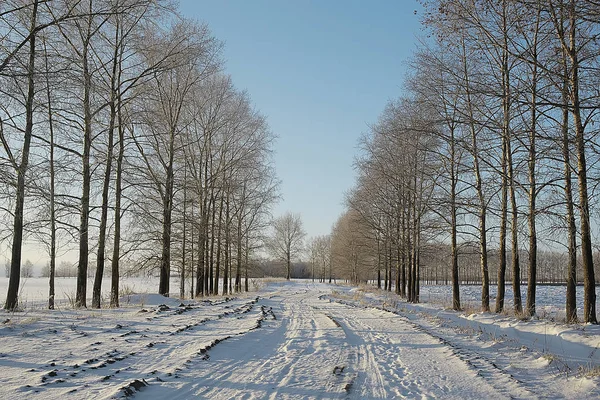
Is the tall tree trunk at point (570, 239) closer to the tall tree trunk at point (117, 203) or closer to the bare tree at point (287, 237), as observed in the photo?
the tall tree trunk at point (117, 203)

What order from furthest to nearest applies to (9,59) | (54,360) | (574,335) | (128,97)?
(128,97), (574,335), (9,59), (54,360)

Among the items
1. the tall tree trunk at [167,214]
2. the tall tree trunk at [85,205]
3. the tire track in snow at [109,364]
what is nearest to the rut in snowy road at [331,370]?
the tire track in snow at [109,364]

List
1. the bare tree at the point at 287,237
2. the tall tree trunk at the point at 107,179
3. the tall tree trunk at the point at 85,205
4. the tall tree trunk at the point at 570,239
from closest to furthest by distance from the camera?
the tall tree trunk at the point at 570,239 < the tall tree trunk at the point at 85,205 < the tall tree trunk at the point at 107,179 < the bare tree at the point at 287,237

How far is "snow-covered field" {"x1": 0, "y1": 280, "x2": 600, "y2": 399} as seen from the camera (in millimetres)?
5238

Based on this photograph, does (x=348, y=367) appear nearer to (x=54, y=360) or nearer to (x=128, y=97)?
(x=54, y=360)

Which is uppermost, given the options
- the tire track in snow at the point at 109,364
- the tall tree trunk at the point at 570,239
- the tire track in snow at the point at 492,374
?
the tall tree trunk at the point at 570,239

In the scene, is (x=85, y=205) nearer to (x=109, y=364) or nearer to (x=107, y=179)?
(x=107, y=179)

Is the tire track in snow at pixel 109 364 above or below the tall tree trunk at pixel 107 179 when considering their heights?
below

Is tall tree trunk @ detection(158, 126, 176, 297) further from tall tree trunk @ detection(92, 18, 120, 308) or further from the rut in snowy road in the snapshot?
the rut in snowy road

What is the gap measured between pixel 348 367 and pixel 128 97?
13.3 metres

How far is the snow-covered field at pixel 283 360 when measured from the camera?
5.24 m

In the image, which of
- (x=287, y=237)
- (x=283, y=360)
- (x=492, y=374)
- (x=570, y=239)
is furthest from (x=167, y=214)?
(x=287, y=237)

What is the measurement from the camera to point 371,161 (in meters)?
25.1

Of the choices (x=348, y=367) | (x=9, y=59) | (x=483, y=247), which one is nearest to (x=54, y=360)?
(x=348, y=367)
